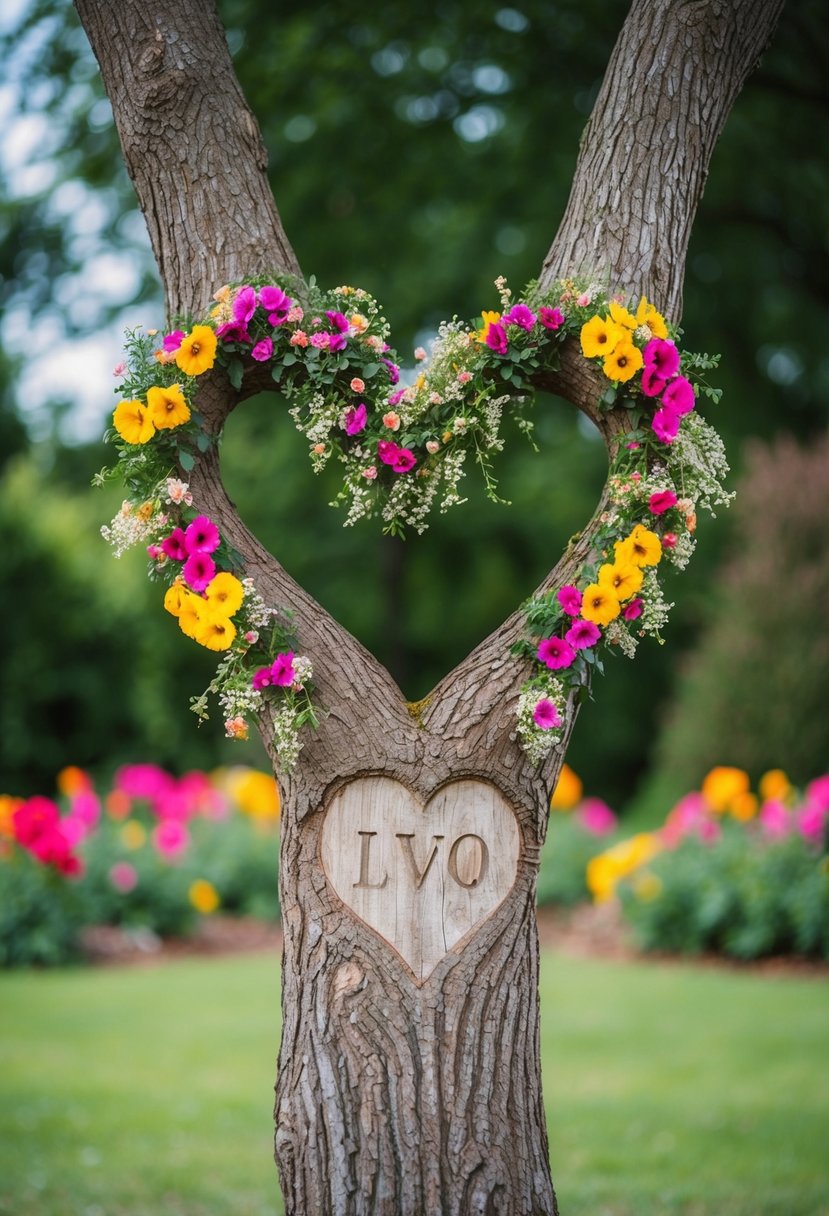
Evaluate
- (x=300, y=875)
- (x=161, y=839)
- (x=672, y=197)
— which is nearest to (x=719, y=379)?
(x=161, y=839)

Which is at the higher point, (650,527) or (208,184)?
(208,184)

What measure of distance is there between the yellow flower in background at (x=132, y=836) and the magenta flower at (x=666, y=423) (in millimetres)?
6263

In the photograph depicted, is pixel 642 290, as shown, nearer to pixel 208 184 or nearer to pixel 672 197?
pixel 672 197

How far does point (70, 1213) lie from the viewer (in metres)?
3.49

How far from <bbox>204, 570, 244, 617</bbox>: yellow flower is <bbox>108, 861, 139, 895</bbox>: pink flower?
18.1ft

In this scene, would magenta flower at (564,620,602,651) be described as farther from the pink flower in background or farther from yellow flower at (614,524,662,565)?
the pink flower in background

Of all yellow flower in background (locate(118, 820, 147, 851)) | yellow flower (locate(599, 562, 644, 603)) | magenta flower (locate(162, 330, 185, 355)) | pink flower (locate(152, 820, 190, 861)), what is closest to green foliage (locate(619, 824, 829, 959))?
pink flower (locate(152, 820, 190, 861))

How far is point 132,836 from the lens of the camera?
320 inches

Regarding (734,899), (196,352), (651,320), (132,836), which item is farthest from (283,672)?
(132,836)

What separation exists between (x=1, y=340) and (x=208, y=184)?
866 centimetres

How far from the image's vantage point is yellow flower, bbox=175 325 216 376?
2.65 metres

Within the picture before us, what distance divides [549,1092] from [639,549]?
305cm

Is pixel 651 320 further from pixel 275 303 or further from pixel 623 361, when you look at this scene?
pixel 275 303

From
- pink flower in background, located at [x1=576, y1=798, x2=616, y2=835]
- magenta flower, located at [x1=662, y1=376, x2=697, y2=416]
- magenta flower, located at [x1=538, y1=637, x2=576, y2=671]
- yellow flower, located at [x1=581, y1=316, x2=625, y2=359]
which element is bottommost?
magenta flower, located at [x1=538, y1=637, x2=576, y2=671]
